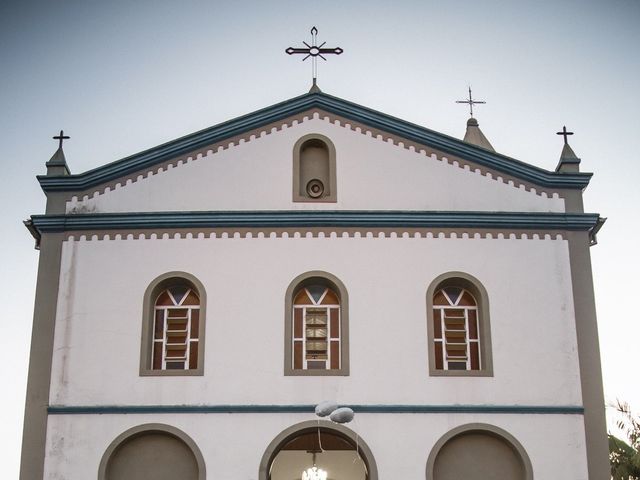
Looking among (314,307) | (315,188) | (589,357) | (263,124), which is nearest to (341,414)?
(314,307)

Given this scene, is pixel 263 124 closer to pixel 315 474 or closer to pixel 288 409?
pixel 288 409

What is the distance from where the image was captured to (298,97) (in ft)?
72.2

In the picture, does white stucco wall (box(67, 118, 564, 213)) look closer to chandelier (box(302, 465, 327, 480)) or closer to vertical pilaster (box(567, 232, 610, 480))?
vertical pilaster (box(567, 232, 610, 480))

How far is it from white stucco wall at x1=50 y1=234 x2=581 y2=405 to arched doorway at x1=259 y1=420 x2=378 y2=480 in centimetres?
58

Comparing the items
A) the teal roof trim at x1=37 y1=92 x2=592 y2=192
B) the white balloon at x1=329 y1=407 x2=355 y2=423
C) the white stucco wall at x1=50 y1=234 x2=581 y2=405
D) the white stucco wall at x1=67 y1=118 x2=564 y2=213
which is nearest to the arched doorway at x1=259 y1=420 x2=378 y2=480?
the white stucco wall at x1=50 y1=234 x2=581 y2=405

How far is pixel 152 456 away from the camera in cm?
2014

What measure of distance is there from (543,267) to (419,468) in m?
4.42

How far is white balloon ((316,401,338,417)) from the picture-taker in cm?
1841

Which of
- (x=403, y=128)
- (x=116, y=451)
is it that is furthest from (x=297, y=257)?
(x=116, y=451)

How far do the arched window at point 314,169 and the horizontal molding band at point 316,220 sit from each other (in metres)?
0.55

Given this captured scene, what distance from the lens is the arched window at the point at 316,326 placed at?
67.0ft

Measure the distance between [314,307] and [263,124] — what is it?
3750 mm

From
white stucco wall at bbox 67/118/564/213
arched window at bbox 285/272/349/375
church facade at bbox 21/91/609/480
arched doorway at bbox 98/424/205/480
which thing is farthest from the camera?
white stucco wall at bbox 67/118/564/213

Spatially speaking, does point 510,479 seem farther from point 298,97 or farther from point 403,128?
point 298,97
